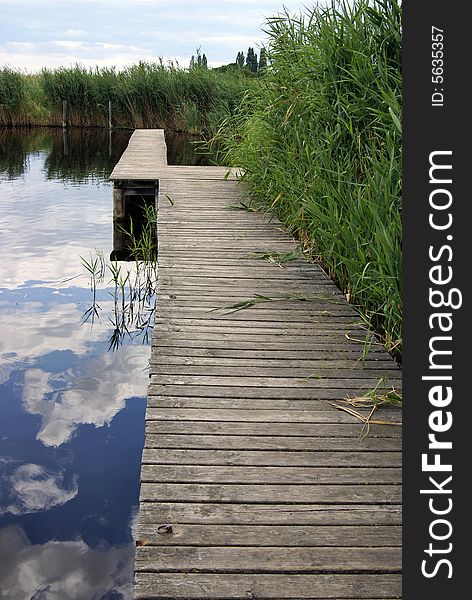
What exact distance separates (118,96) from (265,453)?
18372 millimetres

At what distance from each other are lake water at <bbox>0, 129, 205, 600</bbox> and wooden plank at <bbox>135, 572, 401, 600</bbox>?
43.7 inches

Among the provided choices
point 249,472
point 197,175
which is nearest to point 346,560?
point 249,472

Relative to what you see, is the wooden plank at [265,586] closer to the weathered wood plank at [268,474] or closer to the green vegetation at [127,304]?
the weathered wood plank at [268,474]

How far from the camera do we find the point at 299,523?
184 cm

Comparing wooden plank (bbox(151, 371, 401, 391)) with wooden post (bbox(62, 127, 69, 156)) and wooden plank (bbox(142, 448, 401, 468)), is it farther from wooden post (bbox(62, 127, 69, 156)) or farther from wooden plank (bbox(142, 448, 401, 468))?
wooden post (bbox(62, 127, 69, 156))

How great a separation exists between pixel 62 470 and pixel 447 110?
2860mm

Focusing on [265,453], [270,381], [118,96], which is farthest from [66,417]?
[118,96]

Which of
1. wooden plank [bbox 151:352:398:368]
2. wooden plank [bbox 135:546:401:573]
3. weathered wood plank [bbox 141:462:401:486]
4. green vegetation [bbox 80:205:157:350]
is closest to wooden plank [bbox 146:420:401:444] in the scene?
weathered wood plank [bbox 141:462:401:486]

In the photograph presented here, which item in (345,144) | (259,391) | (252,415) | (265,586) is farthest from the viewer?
(345,144)

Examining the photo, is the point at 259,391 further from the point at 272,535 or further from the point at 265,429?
the point at 272,535

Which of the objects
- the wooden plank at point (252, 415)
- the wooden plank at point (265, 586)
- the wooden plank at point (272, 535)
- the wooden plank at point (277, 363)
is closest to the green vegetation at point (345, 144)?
the wooden plank at point (277, 363)

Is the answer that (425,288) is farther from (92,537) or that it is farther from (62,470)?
(62,470)

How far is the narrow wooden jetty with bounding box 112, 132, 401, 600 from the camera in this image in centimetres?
166

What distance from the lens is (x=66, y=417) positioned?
4.14 meters
